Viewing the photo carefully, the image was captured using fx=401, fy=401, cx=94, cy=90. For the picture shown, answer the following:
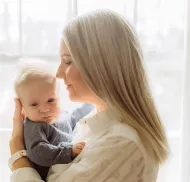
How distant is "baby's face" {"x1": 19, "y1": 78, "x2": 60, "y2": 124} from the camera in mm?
1142

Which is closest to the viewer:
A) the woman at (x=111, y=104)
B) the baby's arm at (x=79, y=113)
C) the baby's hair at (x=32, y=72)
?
the woman at (x=111, y=104)

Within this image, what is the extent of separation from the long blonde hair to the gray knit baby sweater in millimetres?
191

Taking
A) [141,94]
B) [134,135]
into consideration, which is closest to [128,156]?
[134,135]

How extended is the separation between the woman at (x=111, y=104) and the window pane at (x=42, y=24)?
0.25 meters

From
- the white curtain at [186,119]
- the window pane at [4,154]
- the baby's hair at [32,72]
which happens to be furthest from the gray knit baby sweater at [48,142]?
the white curtain at [186,119]

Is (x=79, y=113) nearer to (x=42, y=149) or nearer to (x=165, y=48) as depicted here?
(x=42, y=149)

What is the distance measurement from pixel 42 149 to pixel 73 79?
211mm

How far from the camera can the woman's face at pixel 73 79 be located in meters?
1.11

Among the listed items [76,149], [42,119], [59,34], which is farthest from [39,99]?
[59,34]

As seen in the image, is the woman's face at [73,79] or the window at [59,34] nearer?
the woman's face at [73,79]

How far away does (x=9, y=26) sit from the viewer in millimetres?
1349

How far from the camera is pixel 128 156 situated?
3.42ft

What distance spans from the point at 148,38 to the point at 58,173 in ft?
1.91

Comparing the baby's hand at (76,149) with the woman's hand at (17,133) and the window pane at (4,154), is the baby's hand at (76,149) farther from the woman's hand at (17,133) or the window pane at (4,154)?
the window pane at (4,154)
